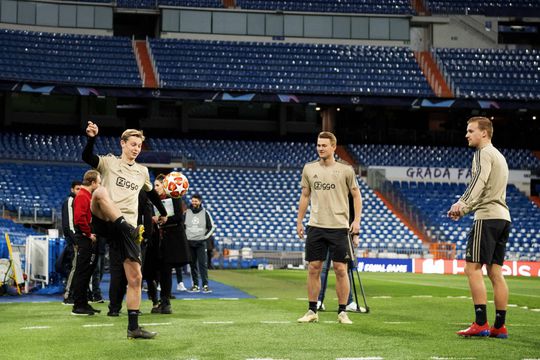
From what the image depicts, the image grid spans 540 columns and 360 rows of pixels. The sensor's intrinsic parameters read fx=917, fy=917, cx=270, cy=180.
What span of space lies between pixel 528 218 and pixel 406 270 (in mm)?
10659

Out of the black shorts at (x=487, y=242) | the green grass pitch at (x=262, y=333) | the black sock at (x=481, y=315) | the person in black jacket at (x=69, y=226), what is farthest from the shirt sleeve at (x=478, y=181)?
the person in black jacket at (x=69, y=226)

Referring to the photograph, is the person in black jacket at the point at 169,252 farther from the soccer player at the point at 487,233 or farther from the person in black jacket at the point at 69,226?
the soccer player at the point at 487,233

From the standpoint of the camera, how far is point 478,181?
10227 millimetres

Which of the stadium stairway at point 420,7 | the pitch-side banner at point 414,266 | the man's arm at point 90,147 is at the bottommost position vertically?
the pitch-side banner at point 414,266

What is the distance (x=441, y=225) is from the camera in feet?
141

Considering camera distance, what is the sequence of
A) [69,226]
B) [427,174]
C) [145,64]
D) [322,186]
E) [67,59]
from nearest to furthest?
[322,186] → [69,226] → [427,174] → [67,59] → [145,64]

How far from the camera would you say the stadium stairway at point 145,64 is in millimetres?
47969

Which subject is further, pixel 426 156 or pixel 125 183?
pixel 426 156

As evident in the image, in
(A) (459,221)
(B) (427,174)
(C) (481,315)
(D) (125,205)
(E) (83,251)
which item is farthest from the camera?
(B) (427,174)

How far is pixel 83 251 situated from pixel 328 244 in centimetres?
408

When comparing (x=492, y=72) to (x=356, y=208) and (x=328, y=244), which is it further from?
(x=328, y=244)

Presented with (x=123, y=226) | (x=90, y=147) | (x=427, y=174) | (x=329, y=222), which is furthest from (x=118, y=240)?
(x=427, y=174)

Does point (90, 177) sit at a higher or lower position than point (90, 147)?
lower

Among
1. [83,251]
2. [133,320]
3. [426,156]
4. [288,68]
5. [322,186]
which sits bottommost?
[133,320]
